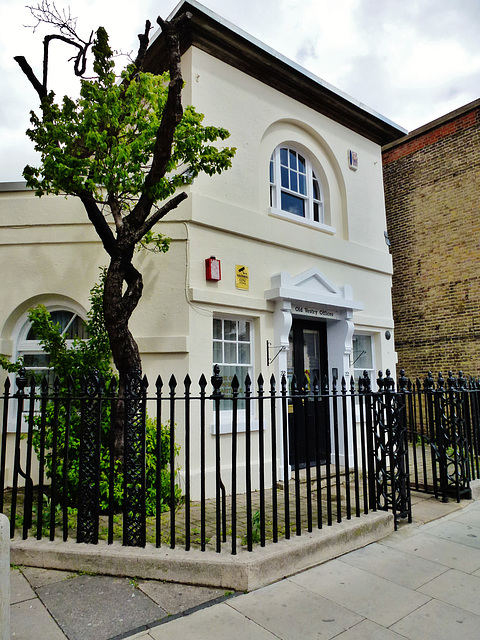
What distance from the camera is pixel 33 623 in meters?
3.17

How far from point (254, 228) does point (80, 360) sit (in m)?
3.54

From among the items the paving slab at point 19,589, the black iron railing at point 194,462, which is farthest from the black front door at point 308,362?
the paving slab at point 19,589

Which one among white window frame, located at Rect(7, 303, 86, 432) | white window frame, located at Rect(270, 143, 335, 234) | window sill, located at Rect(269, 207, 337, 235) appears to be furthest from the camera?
white window frame, located at Rect(270, 143, 335, 234)

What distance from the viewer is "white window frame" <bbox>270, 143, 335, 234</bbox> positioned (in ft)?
28.1

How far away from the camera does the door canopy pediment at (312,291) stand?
764cm

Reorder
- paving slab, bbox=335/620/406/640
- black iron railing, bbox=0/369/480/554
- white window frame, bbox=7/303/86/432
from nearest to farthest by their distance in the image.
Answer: paving slab, bbox=335/620/406/640, black iron railing, bbox=0/369/480/554, white window frame, bbox=7/303/86/432

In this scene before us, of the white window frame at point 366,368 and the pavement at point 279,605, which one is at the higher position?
the white window frame at point 366,368

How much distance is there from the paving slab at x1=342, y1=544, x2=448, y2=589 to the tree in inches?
117

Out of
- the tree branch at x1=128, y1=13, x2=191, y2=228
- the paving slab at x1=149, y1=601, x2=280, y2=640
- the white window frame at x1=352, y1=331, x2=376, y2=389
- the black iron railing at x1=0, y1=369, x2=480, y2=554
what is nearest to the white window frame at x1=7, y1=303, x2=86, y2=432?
the black iron railing at x1=0, y1=369, x2=480, y2=554

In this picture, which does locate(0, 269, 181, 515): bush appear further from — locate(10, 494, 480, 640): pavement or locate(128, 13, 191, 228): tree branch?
locate(128, 13, 191, 228): tree branch

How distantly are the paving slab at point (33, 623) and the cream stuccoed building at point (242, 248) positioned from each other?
346cm

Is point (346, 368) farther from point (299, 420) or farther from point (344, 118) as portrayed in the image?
point (344, 118)

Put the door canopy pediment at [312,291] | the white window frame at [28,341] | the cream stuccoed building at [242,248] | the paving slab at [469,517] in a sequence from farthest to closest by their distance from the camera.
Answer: the door canopy pediment at [312,291], the white window frame at [28,341], the cream stuccoed building at [242,248], the paving slab at [469,517]

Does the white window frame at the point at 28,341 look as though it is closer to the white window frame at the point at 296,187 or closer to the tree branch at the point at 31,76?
the tree branch at the point at 31,76
